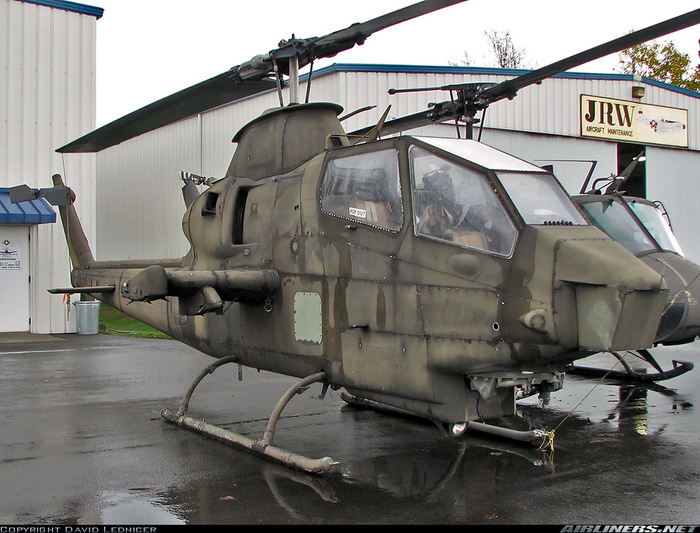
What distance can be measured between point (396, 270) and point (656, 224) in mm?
6305

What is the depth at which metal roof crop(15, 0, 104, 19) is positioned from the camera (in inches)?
718

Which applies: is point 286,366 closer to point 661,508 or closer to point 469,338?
point 469,338

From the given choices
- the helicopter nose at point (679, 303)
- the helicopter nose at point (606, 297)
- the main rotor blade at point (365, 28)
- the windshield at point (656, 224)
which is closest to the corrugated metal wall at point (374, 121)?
the windshield at point (656, 224)

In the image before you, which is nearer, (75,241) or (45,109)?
(75,241)

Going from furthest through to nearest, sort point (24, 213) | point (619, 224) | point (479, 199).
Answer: point (24, 213) → point (619, 224) → point (479, 199)

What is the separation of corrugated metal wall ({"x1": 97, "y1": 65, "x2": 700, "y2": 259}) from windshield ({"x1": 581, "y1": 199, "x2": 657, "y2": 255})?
7.14m

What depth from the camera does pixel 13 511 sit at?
16.4 feet

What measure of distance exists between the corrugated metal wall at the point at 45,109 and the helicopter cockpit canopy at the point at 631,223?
1380cm

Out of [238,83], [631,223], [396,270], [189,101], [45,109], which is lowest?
[396,270]

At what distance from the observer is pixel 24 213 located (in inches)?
669

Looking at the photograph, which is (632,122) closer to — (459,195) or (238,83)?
(238,83)

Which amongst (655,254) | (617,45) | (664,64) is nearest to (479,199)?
(617,45)

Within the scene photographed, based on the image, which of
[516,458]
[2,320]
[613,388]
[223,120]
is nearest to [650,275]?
[516,458]

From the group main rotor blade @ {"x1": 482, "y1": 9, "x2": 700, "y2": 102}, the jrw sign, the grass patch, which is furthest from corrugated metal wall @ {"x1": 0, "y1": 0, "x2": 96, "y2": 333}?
the jrw sign
